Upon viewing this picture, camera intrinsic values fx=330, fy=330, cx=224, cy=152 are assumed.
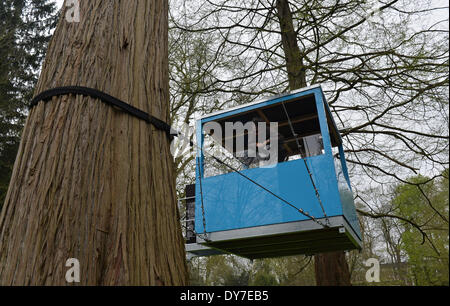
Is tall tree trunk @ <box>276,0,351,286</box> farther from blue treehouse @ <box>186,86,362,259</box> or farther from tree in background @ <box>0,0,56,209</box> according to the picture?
tree in background @ <box>0,0,56,209</box>

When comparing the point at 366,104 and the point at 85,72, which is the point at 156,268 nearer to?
the point at 85,72

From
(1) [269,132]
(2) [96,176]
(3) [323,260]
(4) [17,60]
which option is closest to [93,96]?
(2) [96,176]

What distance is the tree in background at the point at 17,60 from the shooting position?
9234 millimetres

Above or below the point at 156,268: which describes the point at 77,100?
above

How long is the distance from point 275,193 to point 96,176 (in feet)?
7.70

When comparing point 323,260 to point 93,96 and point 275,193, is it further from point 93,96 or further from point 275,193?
point 93,96

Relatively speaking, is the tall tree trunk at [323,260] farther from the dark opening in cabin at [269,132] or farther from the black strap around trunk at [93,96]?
the black strap around trunk at [93,96]

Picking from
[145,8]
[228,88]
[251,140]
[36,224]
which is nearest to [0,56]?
[228,88]

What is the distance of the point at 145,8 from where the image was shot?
7.30ft

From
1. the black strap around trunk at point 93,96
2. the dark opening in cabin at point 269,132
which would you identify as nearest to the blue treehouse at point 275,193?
the dark opening in cabin at point 269,132

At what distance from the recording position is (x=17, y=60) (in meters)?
10.4

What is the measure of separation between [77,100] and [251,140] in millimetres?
3066

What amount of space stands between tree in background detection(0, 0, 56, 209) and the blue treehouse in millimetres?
7184

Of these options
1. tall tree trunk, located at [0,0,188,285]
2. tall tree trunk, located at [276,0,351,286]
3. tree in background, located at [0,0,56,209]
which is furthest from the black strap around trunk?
tree in background, located at [0,0,56,209]
